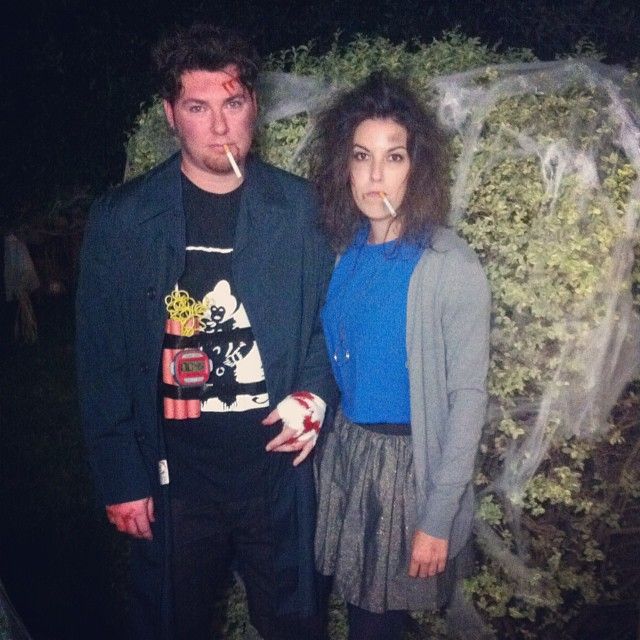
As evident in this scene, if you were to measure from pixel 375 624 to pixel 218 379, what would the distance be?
916 millimetres

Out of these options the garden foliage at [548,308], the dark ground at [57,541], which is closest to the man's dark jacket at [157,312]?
the garden foliage at [548,308]

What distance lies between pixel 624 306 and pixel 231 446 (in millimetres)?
1417

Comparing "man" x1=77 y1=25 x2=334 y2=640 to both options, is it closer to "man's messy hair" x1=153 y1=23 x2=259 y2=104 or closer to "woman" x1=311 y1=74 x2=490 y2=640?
"man's messy hair" x1=153 y1=23 x2=259 y2=104

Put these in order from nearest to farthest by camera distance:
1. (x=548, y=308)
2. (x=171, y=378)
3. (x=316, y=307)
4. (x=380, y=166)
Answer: (x=380, y=166), (x=171, y=378), (x=316, y=307), (x=548, y=308)

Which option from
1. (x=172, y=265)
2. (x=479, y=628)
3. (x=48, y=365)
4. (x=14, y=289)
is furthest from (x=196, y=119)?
(x=14, y=289)

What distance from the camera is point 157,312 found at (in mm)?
2299

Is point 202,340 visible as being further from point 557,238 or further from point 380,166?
point 557,238

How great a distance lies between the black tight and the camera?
2350 millimetres

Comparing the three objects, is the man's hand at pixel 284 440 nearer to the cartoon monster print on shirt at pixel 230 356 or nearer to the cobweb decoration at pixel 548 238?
the cartoon monster print on shirt at pixel 230 356

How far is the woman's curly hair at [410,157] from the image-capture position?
222cm

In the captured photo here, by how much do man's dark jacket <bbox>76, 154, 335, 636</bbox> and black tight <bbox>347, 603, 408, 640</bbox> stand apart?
0.30 meters

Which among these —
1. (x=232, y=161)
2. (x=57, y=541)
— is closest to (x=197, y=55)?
(x=232, y=161)

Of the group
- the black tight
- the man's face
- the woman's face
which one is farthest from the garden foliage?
the man's face

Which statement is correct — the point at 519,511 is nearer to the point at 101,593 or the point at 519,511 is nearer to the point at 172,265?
the point at 172,265
